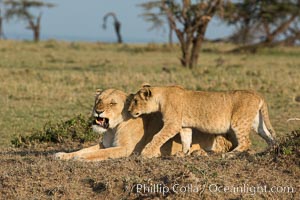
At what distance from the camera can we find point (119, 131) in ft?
23.3

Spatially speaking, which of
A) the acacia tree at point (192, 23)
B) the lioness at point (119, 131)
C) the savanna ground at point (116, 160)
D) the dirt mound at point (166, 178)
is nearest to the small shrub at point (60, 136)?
the savanna ground at point (116, 160)

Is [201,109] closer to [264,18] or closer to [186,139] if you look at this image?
[186,139]

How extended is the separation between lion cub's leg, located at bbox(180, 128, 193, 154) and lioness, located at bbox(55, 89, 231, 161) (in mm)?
116

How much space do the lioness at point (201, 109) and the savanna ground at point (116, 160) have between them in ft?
1.91

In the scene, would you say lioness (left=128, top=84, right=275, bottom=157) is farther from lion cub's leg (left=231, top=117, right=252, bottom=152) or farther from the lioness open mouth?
the lioness open mouth

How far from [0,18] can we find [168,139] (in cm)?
5251

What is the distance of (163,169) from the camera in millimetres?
5898

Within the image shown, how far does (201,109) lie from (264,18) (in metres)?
35.0

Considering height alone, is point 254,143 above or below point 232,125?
below

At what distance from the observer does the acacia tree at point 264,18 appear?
39.1 m

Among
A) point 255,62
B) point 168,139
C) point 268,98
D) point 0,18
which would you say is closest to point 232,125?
point 168,139

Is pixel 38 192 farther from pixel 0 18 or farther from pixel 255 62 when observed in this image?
pixel 0 18

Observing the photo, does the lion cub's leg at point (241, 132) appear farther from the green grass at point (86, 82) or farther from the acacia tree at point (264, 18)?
the acacia tree at point (264, 18)

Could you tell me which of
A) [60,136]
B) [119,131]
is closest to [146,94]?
[119,131]
